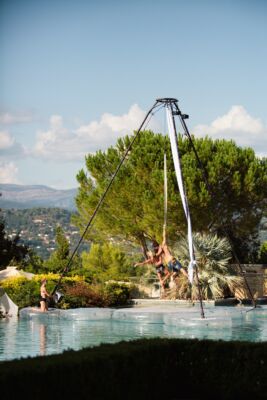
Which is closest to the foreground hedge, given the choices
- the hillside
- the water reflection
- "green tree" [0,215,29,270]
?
the water reflection

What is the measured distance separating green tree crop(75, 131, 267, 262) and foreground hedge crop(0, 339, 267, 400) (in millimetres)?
15934

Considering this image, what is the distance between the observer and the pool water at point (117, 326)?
15.6 metres

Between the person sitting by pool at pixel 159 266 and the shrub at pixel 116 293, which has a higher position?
the person sitting by pool at pixel 159 266

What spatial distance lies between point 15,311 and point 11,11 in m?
9.24

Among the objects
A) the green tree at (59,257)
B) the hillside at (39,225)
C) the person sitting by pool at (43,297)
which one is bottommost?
the person sitting by pool at (43,297)

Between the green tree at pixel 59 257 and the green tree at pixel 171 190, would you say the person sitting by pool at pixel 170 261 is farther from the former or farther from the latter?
the green tree at pixel 59 257

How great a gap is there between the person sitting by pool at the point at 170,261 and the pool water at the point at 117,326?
45.7 inches

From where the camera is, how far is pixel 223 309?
21000 millimetres

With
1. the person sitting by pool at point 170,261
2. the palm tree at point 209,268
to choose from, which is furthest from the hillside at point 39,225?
the person sitting by pool at point 170,261

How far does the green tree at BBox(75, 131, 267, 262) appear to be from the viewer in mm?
26250

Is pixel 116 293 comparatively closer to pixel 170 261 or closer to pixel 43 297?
pixel 170 261

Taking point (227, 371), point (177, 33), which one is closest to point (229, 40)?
point (177, 33)

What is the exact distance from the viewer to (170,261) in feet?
71.8

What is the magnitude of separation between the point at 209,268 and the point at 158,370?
14415 millimetres
